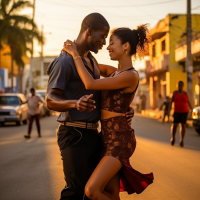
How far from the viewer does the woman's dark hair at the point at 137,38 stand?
164 inches

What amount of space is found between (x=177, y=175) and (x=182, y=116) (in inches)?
184

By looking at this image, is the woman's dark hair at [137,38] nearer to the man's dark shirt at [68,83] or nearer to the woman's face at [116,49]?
the woman's face at [116,49]

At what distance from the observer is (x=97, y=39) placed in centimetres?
397

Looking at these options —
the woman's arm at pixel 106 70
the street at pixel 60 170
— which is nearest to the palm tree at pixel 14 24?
the street at pixel 60 170

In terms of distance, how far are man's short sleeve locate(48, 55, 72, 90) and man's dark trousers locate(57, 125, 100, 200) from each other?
394 millimetres

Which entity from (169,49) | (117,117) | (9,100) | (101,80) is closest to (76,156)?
(117,117)

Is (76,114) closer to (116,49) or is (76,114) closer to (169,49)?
(116,49)

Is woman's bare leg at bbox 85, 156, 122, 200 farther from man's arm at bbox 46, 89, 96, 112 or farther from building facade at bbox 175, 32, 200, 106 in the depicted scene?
building facade at bbox 175, 32, 200, 106

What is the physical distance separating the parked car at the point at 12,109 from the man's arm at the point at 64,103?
19072 mm

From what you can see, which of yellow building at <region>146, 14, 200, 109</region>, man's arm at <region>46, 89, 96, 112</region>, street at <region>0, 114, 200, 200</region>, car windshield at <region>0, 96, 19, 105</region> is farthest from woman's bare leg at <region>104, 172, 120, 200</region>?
yellow building at <region>146, 14, 200, 109</region>

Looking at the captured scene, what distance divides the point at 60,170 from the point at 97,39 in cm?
491

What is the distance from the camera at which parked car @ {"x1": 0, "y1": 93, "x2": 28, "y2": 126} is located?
74.8 feet

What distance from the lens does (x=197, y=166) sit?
8.93m

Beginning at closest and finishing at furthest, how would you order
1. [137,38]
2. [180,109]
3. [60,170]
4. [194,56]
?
→ [137,38]
[60,170]
[180,109]
[194,56]
